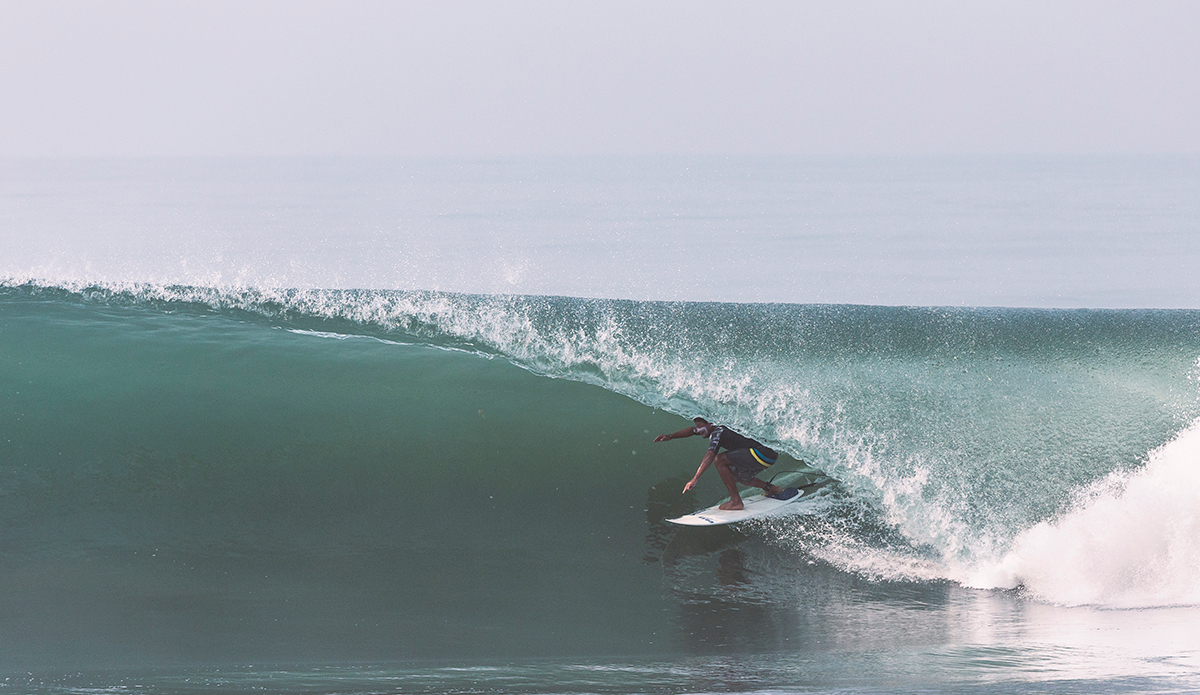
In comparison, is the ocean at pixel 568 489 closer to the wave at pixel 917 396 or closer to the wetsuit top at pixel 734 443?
the wave at pixel 917 396

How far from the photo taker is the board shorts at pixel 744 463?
6.24 m

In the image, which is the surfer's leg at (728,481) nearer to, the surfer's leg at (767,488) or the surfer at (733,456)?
the surfer at (733,456)

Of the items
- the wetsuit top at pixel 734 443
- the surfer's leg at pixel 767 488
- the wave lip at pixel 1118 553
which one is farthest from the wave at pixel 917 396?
the wetsuit top at pixel 734 443

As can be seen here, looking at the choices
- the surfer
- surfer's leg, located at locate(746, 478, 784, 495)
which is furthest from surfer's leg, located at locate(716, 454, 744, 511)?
surfer's leg, located at locate(746, 478, 784, 495)

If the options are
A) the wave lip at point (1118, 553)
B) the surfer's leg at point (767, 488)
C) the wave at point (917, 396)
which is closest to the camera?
the wave lip at point (1118, 553)

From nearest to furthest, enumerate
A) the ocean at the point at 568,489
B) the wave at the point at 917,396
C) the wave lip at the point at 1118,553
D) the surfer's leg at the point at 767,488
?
the ocean at the point at 568,489 < the wave lip at the point at 1118,553 < the wave at the point at 917,396 < the surfer's leg at the point at 767,488

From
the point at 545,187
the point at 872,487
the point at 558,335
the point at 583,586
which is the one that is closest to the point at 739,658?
the point at 583,586

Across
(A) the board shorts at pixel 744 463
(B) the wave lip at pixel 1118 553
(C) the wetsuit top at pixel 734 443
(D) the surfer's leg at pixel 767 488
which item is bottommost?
(B) the wave lip at pixel 1118 553

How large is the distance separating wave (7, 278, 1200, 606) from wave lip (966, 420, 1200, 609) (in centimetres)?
1

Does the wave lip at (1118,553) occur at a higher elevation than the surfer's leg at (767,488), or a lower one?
lower

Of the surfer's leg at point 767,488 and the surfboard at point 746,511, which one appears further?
the surfer's leg at point 767,488

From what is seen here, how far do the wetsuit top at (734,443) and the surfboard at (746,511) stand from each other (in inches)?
11.4

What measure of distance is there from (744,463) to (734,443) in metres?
0.15

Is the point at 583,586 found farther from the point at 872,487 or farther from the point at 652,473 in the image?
the point at 872,487
